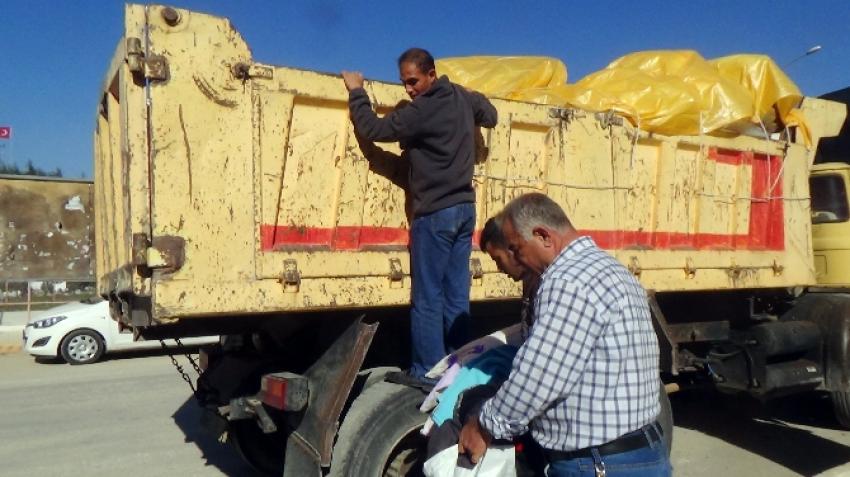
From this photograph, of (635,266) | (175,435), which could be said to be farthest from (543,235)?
(175,435)

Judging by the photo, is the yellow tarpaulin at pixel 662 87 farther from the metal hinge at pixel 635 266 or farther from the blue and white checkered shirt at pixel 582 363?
the blue and white checkered shirt at pixel 582 363

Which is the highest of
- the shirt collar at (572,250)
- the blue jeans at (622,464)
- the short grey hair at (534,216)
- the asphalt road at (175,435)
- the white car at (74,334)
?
the short grey hair at (534,216)

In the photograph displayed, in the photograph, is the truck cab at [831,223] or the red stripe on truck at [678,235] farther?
the truck cab at [831,223]

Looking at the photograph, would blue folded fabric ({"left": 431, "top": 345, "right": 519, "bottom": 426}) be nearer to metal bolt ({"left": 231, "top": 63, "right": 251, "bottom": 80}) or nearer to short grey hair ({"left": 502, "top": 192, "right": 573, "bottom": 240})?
short grey hair ({"left": 502, "top": 192, "right": 573, "bottom": 240})

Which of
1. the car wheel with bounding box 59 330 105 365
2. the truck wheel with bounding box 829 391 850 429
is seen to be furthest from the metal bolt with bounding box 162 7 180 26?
the car wheel with bounding box 59 330 105 365

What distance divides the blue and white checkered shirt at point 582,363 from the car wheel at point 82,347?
1044 centimetres

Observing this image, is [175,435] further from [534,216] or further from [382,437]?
[534,216]

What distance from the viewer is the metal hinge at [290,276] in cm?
368

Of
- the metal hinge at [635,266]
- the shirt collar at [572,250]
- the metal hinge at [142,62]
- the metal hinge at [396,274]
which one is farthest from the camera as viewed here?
the metal hinge at [635,266]

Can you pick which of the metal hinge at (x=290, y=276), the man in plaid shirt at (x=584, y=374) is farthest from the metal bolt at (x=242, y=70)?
the man in plaid shirt at (x=584, y=374)

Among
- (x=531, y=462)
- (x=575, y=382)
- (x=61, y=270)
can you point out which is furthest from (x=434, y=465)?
(x=61, y=270)

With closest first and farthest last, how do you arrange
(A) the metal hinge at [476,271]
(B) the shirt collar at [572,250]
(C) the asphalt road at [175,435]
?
(B) the shirt collar at [572,250], (A) the metal hinge at [476,271], (C) the asphalt road at [175,435]

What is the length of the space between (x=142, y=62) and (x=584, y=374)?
2380mm

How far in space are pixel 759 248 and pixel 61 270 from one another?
45.4ft
